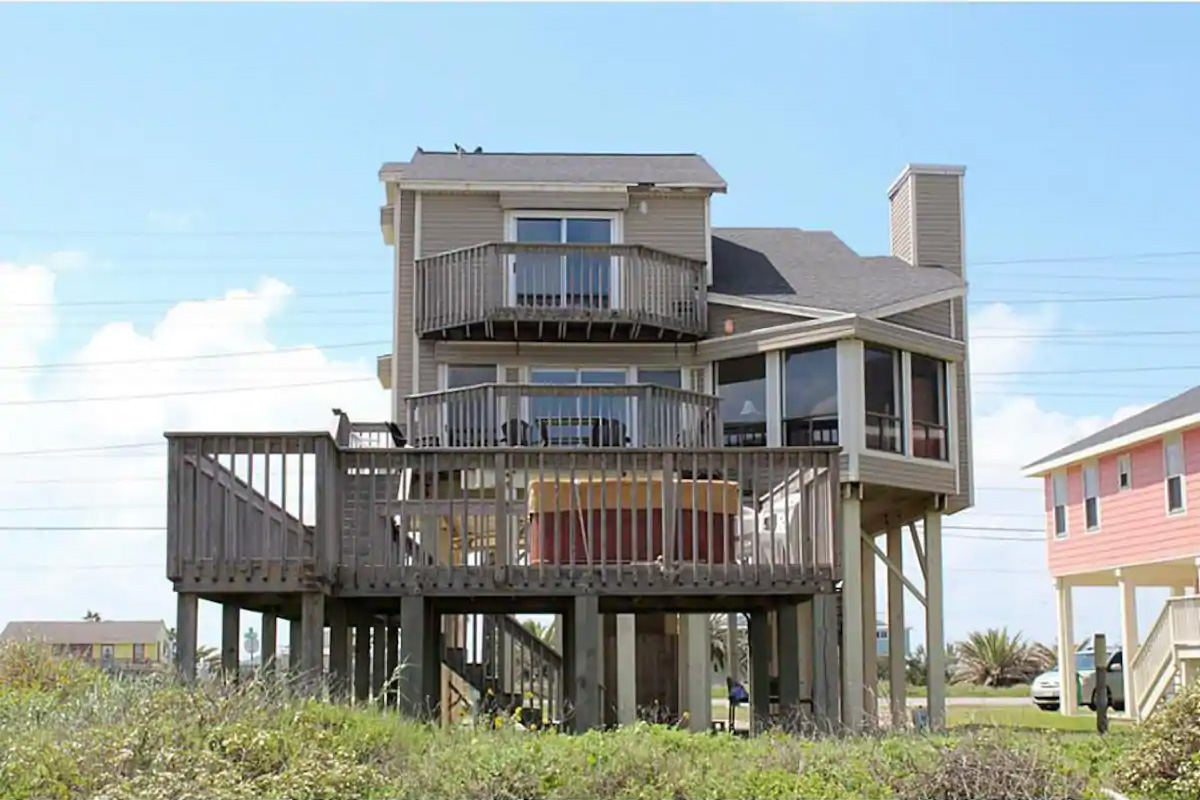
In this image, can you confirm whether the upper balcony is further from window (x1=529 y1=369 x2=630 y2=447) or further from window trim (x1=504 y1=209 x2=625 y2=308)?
window (x1=529 y1=369 x2=630 y2=447)

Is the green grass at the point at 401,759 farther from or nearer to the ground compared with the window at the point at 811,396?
nearer to the ground

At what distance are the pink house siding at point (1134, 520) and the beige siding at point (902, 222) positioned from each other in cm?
660

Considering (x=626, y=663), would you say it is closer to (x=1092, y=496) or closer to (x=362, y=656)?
(x=362, y=656)

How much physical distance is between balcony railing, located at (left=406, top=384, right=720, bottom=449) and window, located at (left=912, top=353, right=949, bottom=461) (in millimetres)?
3551

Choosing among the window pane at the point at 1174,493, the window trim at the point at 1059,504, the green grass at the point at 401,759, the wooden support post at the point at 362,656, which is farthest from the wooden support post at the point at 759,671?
the window trim at the point at 1059,504

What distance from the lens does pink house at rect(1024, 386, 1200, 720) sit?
91.2 feet

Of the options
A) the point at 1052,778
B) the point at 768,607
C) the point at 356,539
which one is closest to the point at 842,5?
the point at 768,607

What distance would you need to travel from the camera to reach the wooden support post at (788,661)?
49.1 ft

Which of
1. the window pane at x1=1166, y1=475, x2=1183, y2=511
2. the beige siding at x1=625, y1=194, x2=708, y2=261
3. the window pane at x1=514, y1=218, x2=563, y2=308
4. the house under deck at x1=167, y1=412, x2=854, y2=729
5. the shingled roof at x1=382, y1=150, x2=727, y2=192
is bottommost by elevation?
the house under deck at x1=167, y1=412, x2=854, y2=729

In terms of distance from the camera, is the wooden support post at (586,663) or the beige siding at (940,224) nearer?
the wooden support post at (586,663)

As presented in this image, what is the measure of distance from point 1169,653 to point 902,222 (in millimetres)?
8234

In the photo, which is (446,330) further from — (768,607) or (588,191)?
(768,607)

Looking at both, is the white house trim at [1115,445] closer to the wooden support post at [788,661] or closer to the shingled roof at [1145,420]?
the shingled roof at [1145,420]

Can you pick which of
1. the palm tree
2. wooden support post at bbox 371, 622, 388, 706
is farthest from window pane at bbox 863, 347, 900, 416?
the palm tree
